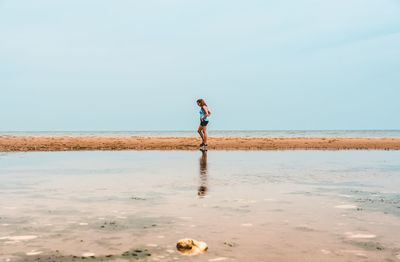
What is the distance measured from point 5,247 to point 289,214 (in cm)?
419

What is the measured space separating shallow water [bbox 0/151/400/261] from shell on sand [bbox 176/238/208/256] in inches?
3.9

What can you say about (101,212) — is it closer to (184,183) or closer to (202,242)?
(202,242)

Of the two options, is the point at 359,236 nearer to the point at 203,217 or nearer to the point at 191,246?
the point at 191,246

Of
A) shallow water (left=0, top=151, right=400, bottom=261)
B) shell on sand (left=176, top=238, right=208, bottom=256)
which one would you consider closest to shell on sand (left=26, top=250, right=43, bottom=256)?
shallow water (left=0, top=151, right=400, bottom=261)

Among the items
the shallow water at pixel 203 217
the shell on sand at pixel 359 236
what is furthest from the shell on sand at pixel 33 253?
the shell on sand at pixel 359 236

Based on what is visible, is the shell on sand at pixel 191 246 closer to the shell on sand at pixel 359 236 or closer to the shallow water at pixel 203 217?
the shallow water at pixel 203 217

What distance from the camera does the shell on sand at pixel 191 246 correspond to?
546 centimetres

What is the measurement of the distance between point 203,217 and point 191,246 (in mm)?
1889

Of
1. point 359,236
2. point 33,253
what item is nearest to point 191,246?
point 33,253

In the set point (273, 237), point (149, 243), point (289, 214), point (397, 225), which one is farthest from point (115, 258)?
point (397, 225)

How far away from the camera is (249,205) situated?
8.52m

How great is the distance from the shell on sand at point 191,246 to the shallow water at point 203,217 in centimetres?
10

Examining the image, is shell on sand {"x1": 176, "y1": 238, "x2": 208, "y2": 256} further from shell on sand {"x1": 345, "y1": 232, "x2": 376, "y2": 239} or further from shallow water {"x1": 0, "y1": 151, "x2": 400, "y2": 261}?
shell on sand {"x1": 345, "y1": 232, "x2": 376, "y2": 239}

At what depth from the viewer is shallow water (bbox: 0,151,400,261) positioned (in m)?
5.49
